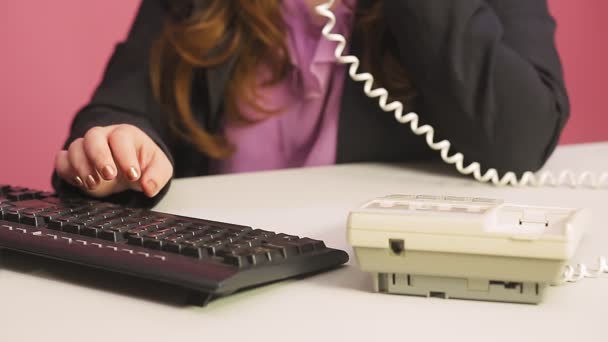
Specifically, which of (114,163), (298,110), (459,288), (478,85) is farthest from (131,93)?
(459,288)

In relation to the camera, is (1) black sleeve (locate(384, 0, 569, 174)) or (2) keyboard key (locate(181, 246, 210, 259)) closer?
(2) keyboard key (locate(181, 246, 210, 259))

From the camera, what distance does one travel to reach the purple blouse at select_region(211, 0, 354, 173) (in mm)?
1033

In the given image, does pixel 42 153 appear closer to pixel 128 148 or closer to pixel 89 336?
pixel 128 148

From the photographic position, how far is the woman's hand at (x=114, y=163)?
0.68 m

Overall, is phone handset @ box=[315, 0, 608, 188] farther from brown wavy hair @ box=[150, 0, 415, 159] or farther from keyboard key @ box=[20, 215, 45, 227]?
keyboard key @ box=[20, 215, 45, 227]

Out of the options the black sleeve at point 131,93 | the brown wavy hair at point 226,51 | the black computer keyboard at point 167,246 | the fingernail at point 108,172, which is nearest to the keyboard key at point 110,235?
the black computer keyboard at point 167,246

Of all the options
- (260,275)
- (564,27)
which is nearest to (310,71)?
(260,275)

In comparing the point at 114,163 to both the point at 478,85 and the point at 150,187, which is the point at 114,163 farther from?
the point at 478,85

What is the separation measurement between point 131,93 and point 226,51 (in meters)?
0.13

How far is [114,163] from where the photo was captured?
26.8 inches

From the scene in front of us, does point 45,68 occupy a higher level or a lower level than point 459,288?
higher

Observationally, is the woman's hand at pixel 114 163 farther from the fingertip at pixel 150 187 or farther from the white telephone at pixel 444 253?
the white telephone at pixel 444 253

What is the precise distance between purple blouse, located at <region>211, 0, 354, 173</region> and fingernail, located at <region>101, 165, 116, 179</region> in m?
0.42

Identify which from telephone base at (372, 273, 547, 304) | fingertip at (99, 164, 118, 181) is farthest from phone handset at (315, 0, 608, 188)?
telephone base at (372, 273, 547, 304)
